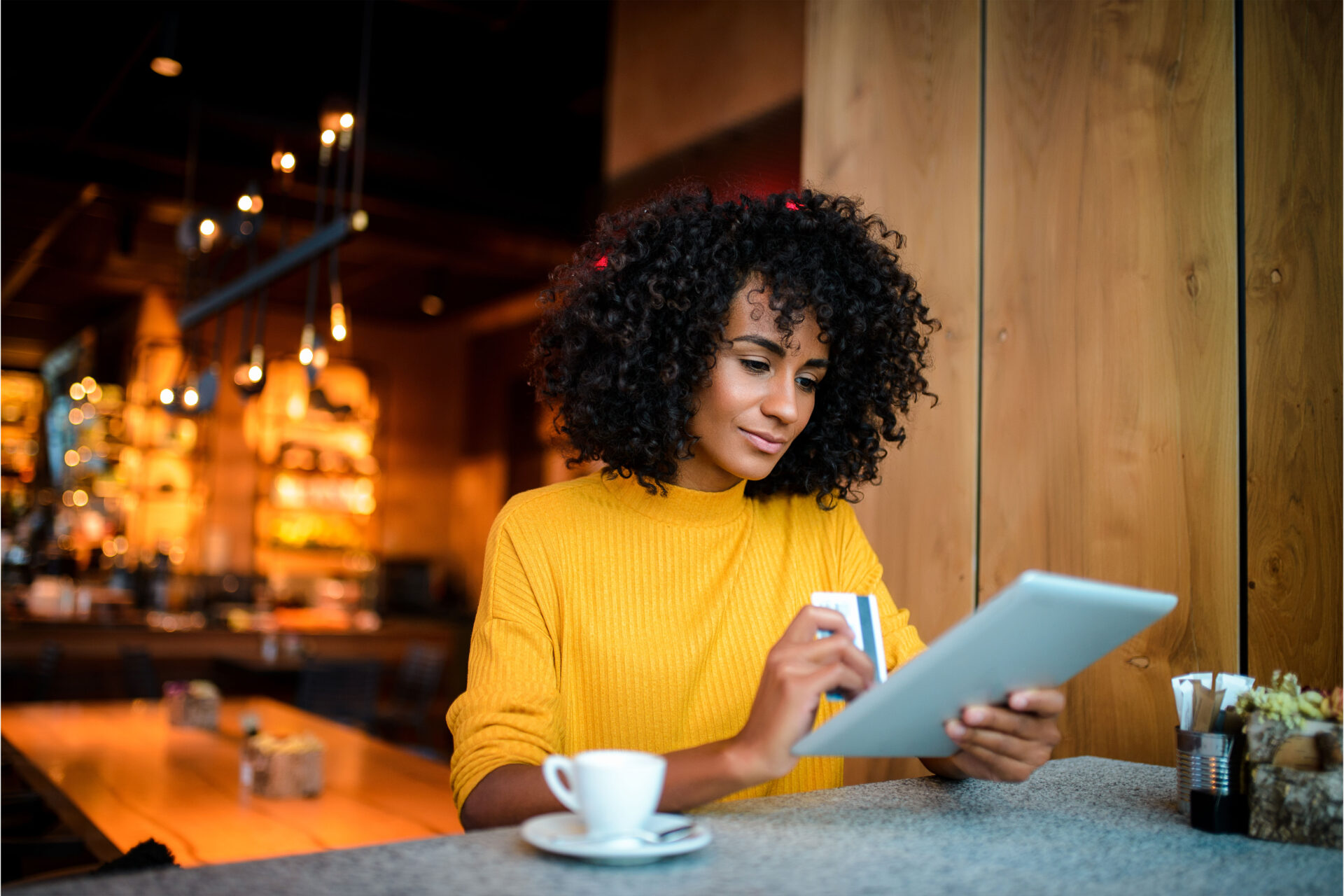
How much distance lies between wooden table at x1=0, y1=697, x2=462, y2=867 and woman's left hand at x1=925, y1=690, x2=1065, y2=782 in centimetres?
143

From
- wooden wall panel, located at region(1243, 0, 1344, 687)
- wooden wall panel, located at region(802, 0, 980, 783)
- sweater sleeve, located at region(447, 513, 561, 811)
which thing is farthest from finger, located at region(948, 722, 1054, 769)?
wooden wall panel, located at region(802, 0, 980, 783)

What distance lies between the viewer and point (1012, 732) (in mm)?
1137

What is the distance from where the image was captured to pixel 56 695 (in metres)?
6.68

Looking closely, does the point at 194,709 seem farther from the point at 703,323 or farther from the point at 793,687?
the point at 793,687

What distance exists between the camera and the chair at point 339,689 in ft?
20.2

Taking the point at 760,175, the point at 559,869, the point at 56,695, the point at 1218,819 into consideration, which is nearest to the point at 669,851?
the point at 559,869

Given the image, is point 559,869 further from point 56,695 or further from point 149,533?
point 149,533

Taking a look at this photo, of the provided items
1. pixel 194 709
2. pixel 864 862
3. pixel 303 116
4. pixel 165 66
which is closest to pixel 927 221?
pixel 864 862

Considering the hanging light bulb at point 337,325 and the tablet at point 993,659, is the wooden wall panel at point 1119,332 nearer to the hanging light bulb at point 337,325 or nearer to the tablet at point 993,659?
the tablet at point 993,659

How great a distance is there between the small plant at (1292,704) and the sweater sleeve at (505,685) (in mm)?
828

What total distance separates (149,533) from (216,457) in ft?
3.45

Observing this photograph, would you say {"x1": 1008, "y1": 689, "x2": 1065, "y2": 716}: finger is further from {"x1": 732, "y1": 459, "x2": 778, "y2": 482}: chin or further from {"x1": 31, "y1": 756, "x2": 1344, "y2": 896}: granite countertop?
{"x1": 732, "y1": 459, "x2": 778, "y2": 482}: chin

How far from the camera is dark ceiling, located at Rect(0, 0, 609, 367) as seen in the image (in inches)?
203

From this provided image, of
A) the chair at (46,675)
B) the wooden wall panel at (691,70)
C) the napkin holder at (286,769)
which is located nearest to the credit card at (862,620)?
the napkin holder at (286,769)
